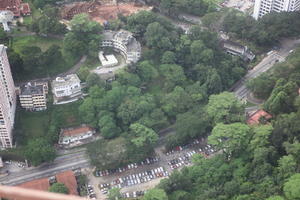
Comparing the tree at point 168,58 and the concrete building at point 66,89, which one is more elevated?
the tree at point 168,58

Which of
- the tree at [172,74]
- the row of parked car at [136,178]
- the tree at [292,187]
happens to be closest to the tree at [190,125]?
the row of parked car at [136,178]

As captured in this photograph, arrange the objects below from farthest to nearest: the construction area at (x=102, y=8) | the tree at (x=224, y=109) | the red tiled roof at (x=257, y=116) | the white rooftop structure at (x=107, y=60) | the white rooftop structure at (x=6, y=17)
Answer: the construction area at (x=102, y=8)
the white rooftop structure at (x=6, y=17)
the white rooftop structure at (x=107, y=60)
the tree at (x=224, y=109)
the red tiled roof at (x=257, y=116)

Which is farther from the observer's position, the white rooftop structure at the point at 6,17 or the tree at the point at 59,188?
the white rooftop structure at the point at 6,17

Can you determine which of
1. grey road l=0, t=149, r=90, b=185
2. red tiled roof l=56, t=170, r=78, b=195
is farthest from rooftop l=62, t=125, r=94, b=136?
red tiled roof l=56, t=170, r=78, b=195

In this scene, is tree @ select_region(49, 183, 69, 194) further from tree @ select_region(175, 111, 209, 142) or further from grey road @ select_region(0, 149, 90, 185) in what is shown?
tree @ select_region(175, 111, 209, 142)

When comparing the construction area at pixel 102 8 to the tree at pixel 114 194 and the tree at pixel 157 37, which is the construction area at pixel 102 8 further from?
the tree at pixel 114 194

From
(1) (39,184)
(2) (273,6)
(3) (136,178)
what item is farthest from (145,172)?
(2) (273,6)
